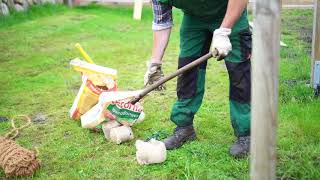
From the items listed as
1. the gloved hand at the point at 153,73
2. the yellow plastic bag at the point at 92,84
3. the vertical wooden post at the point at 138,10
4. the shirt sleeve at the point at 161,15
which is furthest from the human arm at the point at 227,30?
the vertical wooden post at the point at 138,10

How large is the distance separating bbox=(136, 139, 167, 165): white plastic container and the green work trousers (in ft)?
1.45

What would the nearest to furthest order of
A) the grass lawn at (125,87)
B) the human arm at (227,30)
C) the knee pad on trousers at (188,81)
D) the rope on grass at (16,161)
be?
the human arm at (227,30) → the rope on grass at (16,161) → the grass lawn at (125,87) → the knee pad on trousers at (188,81)

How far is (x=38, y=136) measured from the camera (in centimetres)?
435

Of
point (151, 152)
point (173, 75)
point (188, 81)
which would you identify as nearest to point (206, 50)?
point (188, 81)

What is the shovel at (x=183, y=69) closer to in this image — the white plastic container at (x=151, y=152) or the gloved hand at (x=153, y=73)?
the gloved hand at (x=153, y=73)

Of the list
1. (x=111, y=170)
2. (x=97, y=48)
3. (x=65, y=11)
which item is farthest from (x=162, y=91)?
(x=65, y=11)

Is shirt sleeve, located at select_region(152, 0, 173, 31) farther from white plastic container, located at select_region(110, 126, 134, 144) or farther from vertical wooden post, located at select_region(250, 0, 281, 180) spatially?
vertical wooden post, located at select_region(250, 0, 281, 180)

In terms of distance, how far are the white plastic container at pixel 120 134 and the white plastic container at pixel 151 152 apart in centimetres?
42

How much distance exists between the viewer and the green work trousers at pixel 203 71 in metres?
3.53

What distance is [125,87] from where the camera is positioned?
5.80 metres

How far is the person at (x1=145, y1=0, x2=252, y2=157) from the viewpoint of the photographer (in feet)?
10.9

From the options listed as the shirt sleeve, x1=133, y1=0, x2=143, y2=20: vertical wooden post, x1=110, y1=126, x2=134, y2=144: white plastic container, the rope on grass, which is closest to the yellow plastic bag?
x1=110, y1=126, x2=134, y2=144: white plastic container

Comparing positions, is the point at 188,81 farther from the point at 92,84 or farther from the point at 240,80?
the point at 92,84

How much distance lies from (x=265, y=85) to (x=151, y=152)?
1.52 metres
